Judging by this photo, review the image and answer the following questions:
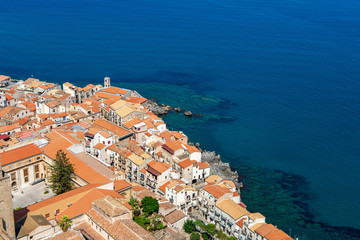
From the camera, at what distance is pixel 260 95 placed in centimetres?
13062

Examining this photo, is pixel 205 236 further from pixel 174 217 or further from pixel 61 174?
pixel 61 174

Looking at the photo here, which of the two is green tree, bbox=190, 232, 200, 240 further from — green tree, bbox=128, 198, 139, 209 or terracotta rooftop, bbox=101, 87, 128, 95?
terracotta rooftop, bbox=101, 87, 128, 95

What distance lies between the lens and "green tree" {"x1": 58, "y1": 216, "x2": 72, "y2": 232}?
47906 millimetres

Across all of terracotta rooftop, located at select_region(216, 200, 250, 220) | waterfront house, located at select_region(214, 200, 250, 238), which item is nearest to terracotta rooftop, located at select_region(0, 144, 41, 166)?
waterfront house, located at select_region(214, 200, 250, 238)

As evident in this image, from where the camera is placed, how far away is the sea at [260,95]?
77.6 m

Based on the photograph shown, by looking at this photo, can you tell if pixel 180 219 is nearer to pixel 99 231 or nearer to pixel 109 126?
pixel 99 231

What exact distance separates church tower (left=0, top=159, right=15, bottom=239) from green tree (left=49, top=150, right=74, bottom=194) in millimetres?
15228

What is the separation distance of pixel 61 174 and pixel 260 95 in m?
86.5

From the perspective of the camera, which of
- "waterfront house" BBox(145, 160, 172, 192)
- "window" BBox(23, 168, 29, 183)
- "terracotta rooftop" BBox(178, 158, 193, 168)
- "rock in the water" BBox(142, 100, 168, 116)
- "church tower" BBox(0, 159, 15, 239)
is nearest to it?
"church tower" BBox(0, 159, 15, 239)

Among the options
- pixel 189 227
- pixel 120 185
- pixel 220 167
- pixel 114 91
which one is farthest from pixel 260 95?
pixel 120 185

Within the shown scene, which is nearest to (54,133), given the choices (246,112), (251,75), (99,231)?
(99,231)

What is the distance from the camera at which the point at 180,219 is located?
58.4 meters

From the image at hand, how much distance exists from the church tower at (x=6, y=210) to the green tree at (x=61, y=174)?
600 inches

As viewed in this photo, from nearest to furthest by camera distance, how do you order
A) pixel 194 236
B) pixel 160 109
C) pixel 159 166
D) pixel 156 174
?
pixel 194 236 → pixel 156 174 → pixel 159 166 → pixel 160 109
